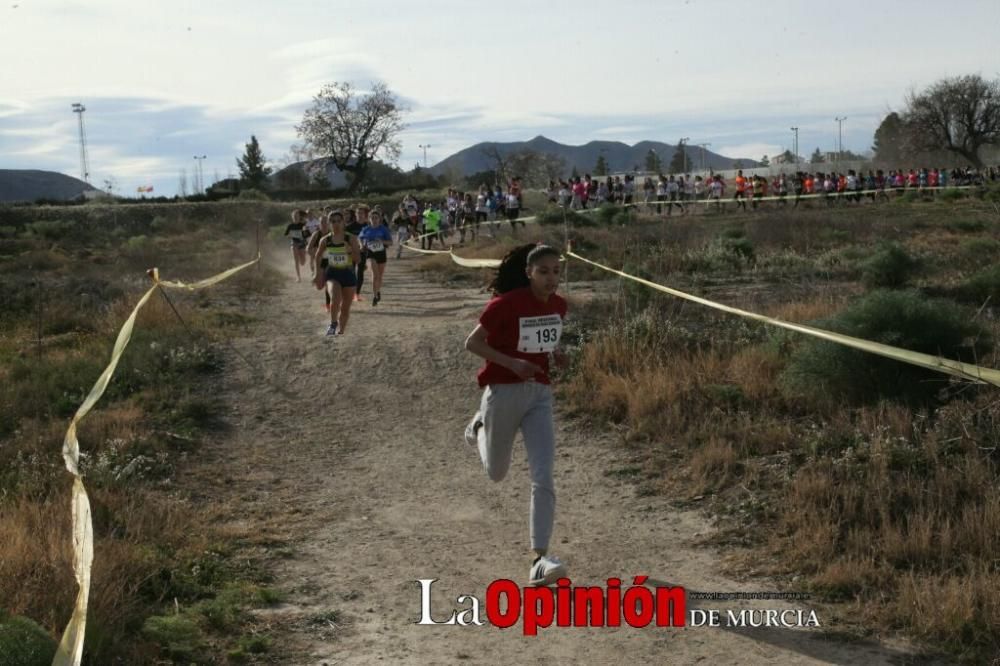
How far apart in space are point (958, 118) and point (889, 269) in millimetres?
62574

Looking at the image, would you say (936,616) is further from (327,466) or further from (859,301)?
(327,466)

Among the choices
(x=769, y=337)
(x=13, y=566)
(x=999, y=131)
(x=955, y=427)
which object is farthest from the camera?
(x=999, y=131)

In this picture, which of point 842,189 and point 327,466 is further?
point 842,189

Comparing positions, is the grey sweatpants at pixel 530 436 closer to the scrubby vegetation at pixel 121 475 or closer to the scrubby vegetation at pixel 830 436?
the scrubby vegetation at pixel 830 436

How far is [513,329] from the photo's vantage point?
588cm

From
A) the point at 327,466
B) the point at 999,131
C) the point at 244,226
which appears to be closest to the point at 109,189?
the point at 244,226

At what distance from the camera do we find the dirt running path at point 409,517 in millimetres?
5129

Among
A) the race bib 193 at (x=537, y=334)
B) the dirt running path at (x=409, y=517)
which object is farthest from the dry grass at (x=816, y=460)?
the race bib 193 at (x=537, y=334)

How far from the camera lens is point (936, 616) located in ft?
16.2

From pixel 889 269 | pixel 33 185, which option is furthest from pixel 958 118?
pixel 33 185

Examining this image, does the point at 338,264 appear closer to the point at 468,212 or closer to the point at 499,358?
the point at 499,358

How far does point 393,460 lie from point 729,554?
146 inches

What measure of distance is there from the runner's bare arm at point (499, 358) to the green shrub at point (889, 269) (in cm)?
1124

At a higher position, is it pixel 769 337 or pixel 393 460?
pixel 769 337
